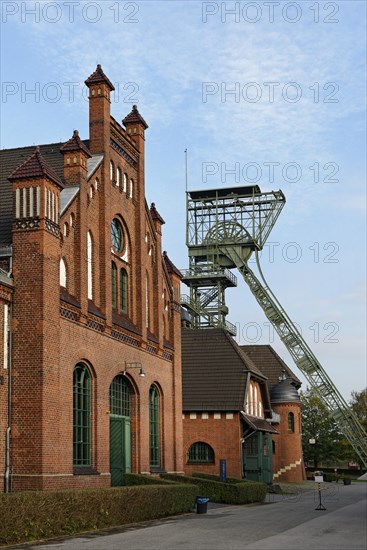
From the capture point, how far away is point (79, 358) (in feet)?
90.7

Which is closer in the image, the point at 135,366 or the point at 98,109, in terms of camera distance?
the point at 98,109

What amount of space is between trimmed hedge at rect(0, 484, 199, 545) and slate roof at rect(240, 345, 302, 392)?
Answer: 37.8m

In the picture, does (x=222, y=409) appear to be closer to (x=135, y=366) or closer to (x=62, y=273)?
(x=135, y=366)

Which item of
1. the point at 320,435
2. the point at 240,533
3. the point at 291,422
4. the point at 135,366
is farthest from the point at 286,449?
the point at 240,533

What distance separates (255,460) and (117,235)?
21.2 meters

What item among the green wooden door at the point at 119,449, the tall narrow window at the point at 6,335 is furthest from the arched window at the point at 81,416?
the tall narrow window at the point at 6,335

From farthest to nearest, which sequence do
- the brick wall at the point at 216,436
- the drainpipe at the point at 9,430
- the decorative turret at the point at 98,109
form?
the brick wall at the point at 216,436 → the decorative turret at the point at 98,109 → the drainpipe at the point at 9,430

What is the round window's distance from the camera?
33.3 meters

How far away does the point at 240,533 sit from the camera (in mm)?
22438

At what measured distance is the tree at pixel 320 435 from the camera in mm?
81938

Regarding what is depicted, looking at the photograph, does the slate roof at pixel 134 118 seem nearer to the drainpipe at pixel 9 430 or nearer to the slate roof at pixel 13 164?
the slate roof at pixel 13 164

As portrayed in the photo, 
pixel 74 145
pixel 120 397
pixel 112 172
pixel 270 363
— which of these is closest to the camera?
pixel 74 145

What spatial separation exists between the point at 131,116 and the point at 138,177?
2979mm

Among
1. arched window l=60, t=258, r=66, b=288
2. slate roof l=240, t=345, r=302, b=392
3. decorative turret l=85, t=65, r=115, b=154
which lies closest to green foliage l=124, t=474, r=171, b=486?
arched window l=60, t=258, r=66, b=288
